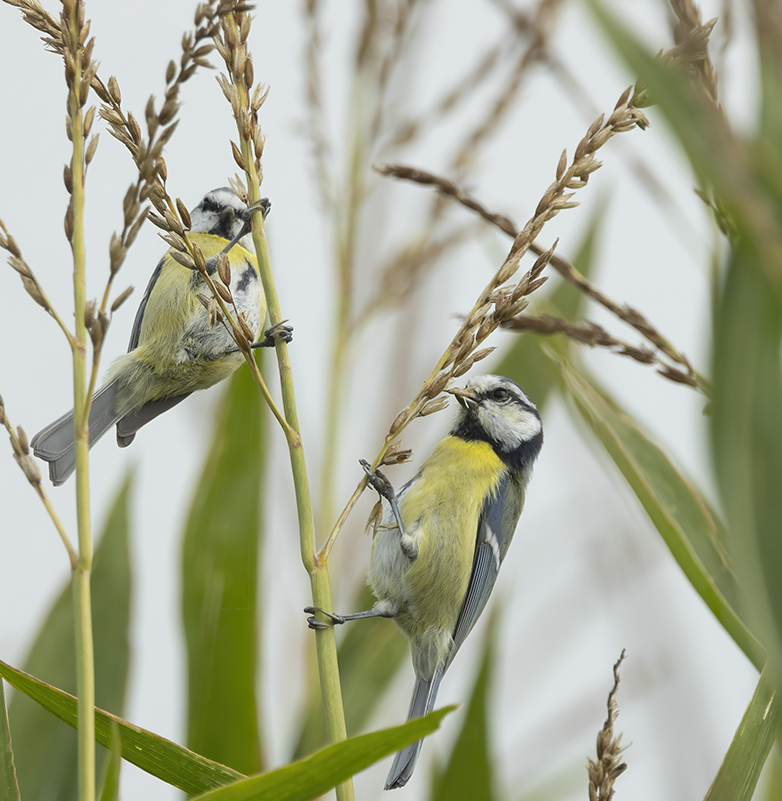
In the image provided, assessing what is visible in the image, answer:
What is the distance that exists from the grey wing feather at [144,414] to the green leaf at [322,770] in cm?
22

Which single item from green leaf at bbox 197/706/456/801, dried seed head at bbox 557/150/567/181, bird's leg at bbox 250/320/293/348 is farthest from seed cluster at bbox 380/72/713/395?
green leaf at bbox 197/706/456/801

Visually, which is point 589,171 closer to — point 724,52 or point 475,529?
point 724,52

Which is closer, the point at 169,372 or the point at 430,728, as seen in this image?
the point at 430,728

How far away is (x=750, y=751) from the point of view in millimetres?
525

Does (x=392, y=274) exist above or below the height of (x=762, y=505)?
above

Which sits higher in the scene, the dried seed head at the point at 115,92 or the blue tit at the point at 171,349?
the dried seed head at the point at 115,92

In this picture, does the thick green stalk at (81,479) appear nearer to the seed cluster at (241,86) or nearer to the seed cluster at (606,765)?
the seed cluster at (241,86)

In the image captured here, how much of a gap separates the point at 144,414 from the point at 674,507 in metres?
0.37

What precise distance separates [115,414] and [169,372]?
6 cm

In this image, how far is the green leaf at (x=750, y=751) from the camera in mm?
517

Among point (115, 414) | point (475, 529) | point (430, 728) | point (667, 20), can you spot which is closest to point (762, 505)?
point (430, 728)

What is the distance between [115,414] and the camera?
55 centimetres

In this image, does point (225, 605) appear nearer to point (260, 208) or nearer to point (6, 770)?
point (6, 770)

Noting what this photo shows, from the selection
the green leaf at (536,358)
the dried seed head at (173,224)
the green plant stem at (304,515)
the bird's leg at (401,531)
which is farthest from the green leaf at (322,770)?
the green leaf at (536,358)
